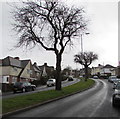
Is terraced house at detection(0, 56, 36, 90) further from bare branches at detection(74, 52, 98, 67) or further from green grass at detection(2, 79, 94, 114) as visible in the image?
green grass at detection(2, 79, 94, 114)

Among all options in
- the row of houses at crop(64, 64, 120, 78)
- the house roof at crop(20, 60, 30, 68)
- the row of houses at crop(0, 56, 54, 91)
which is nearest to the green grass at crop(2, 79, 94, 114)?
the row of houses at crop(0, 56, 54, 91)

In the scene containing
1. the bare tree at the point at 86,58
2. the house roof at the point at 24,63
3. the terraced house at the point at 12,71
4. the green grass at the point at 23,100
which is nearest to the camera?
the green grass at the point at 23,100

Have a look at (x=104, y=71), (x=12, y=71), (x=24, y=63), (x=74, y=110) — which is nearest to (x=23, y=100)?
(x=74, y=110)

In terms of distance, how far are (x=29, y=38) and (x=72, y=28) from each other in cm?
527

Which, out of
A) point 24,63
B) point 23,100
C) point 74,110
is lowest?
point 74,110

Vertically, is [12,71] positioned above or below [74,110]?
above

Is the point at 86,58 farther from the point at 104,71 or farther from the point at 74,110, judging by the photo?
the point at 74,110

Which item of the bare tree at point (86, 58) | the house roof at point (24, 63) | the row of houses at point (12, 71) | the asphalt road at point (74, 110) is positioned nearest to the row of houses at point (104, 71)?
the bare tree at point (86, 58)

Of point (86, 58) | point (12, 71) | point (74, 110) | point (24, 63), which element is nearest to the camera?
point (74, 110)

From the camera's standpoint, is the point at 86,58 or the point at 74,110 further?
the point at 86,58

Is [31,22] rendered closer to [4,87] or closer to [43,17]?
[43,17]

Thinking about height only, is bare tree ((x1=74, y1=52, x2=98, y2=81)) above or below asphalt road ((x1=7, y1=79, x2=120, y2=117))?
above

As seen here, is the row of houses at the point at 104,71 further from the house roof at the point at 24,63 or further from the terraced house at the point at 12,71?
the terraced house at the point at 12,71

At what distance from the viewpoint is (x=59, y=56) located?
82.5ft
